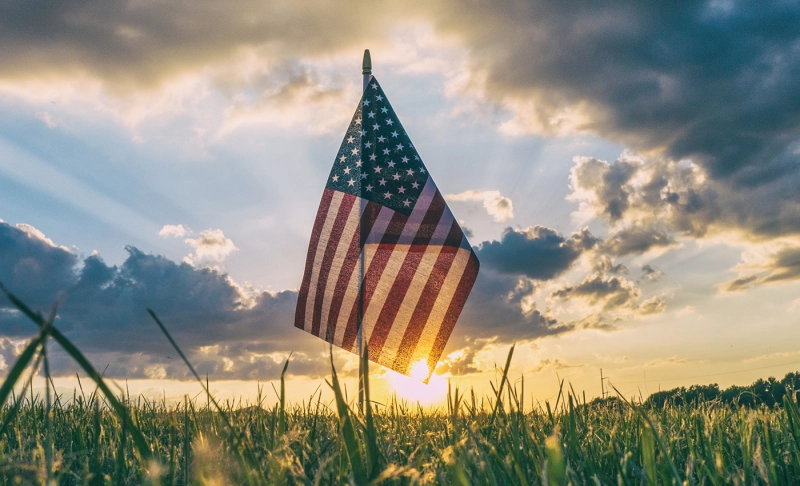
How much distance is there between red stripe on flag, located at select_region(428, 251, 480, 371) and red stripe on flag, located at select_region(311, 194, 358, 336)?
1.80m

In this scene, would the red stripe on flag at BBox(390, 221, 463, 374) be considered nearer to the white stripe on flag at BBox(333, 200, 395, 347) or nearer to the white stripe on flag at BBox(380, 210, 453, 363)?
the white stripe on flag at BBox(380, 210, 453, 363)

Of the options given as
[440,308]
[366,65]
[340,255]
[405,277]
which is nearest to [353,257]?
[340,255]

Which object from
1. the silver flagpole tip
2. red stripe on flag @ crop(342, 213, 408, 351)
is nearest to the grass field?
red stripe on flag @ crop(342, 213, 408, 351)

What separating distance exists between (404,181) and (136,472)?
24.4 ft

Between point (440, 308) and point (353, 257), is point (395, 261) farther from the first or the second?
point (440, 308)

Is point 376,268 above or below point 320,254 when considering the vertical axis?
below

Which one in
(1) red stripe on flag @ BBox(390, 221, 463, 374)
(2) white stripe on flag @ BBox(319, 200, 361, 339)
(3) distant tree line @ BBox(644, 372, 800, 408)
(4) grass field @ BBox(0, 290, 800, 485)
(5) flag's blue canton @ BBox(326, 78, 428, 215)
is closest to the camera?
(4) grass field @ BBox(0, 290, 800, 485)

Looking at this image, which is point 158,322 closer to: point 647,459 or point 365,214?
point 647,459

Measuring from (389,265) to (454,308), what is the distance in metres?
1.20

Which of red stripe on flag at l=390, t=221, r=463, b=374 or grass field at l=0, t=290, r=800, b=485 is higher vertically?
red stripe on flag at l=390, t=221, r=463, b=374

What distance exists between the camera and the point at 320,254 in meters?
9.33

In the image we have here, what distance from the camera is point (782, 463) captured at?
2.32 meters

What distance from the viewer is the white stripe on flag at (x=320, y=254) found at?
9289mm

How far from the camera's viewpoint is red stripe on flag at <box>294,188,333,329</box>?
30.7 feet
